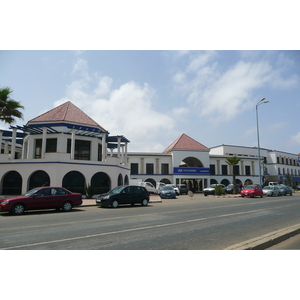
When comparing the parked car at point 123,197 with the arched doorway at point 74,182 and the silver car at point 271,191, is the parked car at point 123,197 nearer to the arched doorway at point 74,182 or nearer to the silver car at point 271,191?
the arched doorway at point 74,182

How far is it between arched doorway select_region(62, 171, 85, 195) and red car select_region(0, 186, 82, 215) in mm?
8773

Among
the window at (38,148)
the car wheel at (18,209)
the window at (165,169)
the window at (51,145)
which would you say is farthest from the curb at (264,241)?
the window at (165,169)

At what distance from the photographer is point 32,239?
7508 mm

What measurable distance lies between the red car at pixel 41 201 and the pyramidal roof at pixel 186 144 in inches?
1269

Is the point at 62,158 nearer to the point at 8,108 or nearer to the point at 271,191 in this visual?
the point at 8,108

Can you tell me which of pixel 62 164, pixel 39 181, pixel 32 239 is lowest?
pixel 32 239

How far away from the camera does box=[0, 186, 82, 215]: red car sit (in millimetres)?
13859

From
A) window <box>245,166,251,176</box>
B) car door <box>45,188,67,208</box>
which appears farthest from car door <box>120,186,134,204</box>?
window <box>245,166,251,176</box>

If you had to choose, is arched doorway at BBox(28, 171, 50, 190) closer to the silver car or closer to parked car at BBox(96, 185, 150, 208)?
parked car at BBox(96, 185, 150, 208)

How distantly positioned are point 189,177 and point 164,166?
4940mm

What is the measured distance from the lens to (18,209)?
14.0 m

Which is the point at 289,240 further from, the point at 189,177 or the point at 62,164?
the point at 189,177
